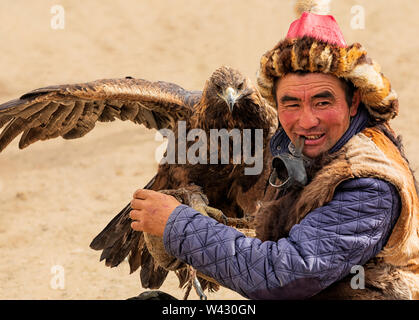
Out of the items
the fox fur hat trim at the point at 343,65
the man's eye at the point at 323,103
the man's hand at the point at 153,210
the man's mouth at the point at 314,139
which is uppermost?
the fox fur hat trim at the point at 343,65

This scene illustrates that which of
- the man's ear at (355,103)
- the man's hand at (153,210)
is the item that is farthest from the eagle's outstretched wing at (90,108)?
the man's ear at (355,103)

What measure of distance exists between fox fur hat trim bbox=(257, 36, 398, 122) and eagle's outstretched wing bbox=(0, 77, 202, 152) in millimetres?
2467

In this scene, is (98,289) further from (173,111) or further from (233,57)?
(233,57)

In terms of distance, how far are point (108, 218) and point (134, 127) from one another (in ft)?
8.89

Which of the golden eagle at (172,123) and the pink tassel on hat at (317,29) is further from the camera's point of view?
the golden eagle at (172,123)

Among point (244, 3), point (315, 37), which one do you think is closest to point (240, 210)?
point (315, 37)

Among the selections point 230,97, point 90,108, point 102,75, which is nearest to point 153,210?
point 230,97

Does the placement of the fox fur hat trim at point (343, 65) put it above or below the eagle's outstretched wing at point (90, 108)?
below

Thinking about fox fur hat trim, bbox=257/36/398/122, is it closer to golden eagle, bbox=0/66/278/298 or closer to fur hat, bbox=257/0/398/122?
fur hat, bbox=257/0/398/122

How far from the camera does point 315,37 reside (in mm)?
2582

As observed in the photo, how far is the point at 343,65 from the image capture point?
99.9 inches

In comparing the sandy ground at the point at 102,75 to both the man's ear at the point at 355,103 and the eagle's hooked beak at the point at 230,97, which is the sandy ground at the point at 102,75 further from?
the man's ear at the point at 355,103

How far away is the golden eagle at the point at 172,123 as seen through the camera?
16.2ft

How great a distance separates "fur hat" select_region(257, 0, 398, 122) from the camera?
2541 mm
